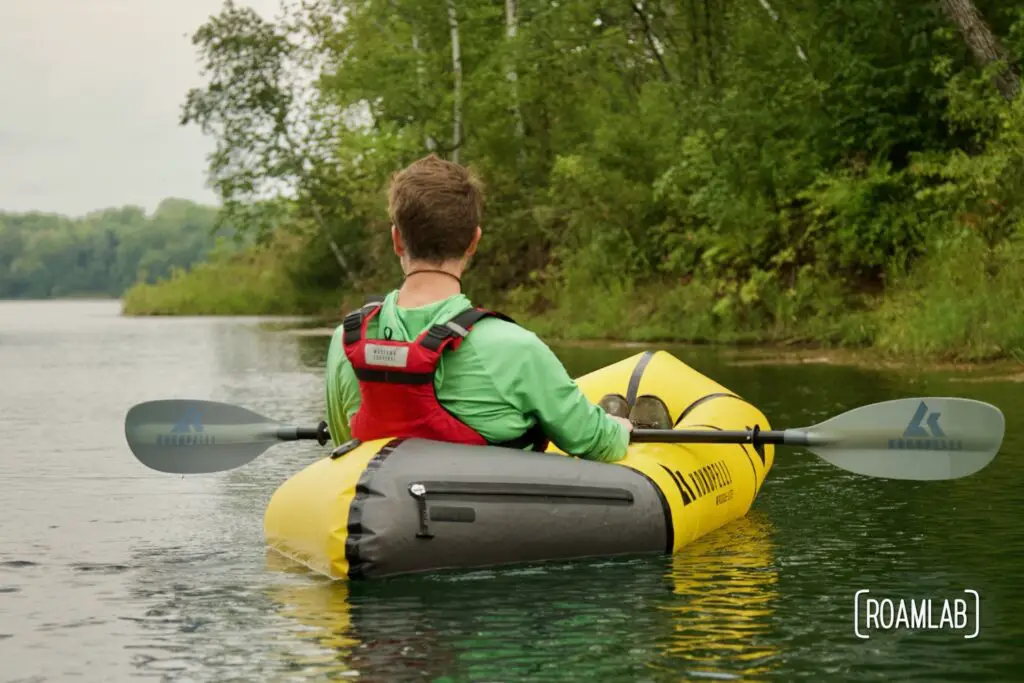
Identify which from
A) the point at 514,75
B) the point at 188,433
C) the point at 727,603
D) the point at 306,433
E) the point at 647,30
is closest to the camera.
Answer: the point at 727,603

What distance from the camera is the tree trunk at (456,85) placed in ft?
101

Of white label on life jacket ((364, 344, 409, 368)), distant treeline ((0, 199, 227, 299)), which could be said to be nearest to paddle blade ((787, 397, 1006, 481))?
white label on life jacket ((364, 344, 409, 368))

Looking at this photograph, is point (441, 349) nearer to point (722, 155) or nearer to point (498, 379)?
point (498, 379)

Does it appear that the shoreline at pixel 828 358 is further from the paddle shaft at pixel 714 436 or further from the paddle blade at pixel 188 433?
the paddle blade at pixel 188 433

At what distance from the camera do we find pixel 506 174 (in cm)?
2992

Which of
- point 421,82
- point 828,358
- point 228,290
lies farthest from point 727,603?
point 228,290

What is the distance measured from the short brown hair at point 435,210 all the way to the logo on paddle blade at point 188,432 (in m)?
1.76

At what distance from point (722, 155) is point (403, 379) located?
1594 cm

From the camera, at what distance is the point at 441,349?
5887 mm

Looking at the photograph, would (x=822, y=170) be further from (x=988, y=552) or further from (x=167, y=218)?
(x=167, y=218)

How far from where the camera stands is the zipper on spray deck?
5.85m

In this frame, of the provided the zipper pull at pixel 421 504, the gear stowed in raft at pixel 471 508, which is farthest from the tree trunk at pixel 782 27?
the zipper pull at pixel 421 504

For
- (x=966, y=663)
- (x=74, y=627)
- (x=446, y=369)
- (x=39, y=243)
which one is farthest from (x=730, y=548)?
(x=39, y=243)

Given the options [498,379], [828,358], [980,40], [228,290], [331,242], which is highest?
[980,40]
